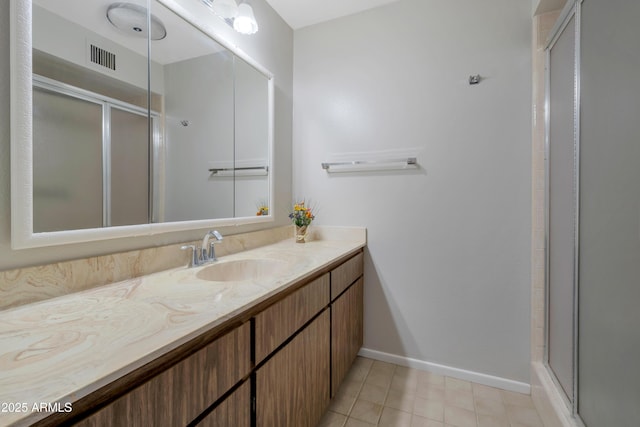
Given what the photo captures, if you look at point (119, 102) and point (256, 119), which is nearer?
point (119, 102)

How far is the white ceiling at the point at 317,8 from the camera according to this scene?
1.88 meters

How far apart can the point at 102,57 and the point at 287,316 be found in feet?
3.80

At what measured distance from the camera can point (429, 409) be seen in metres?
1.49

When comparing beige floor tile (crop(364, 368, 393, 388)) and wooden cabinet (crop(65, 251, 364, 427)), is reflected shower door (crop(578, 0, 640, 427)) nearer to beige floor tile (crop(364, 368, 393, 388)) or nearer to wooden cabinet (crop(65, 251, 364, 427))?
beige floor tile (crop(364, 368, 393, 388))

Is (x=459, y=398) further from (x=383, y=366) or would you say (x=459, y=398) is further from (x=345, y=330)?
(x=345, y=330)

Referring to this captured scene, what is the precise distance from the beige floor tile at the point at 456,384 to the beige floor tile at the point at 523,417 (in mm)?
219

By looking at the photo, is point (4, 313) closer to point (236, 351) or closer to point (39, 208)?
point (39, 208)

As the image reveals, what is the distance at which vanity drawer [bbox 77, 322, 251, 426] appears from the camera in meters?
0.51

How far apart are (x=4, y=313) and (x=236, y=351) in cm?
60

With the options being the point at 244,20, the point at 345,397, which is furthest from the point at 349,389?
the point at 244,20

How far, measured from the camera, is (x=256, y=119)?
1.83 meters

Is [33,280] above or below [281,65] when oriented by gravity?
below

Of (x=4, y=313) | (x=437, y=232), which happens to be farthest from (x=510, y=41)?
(x=4, y=313)

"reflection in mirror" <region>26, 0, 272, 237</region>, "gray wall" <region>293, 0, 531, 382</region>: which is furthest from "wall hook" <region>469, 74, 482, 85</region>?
"reflection in mirror" <region>26, 0, 272, 237</region>
